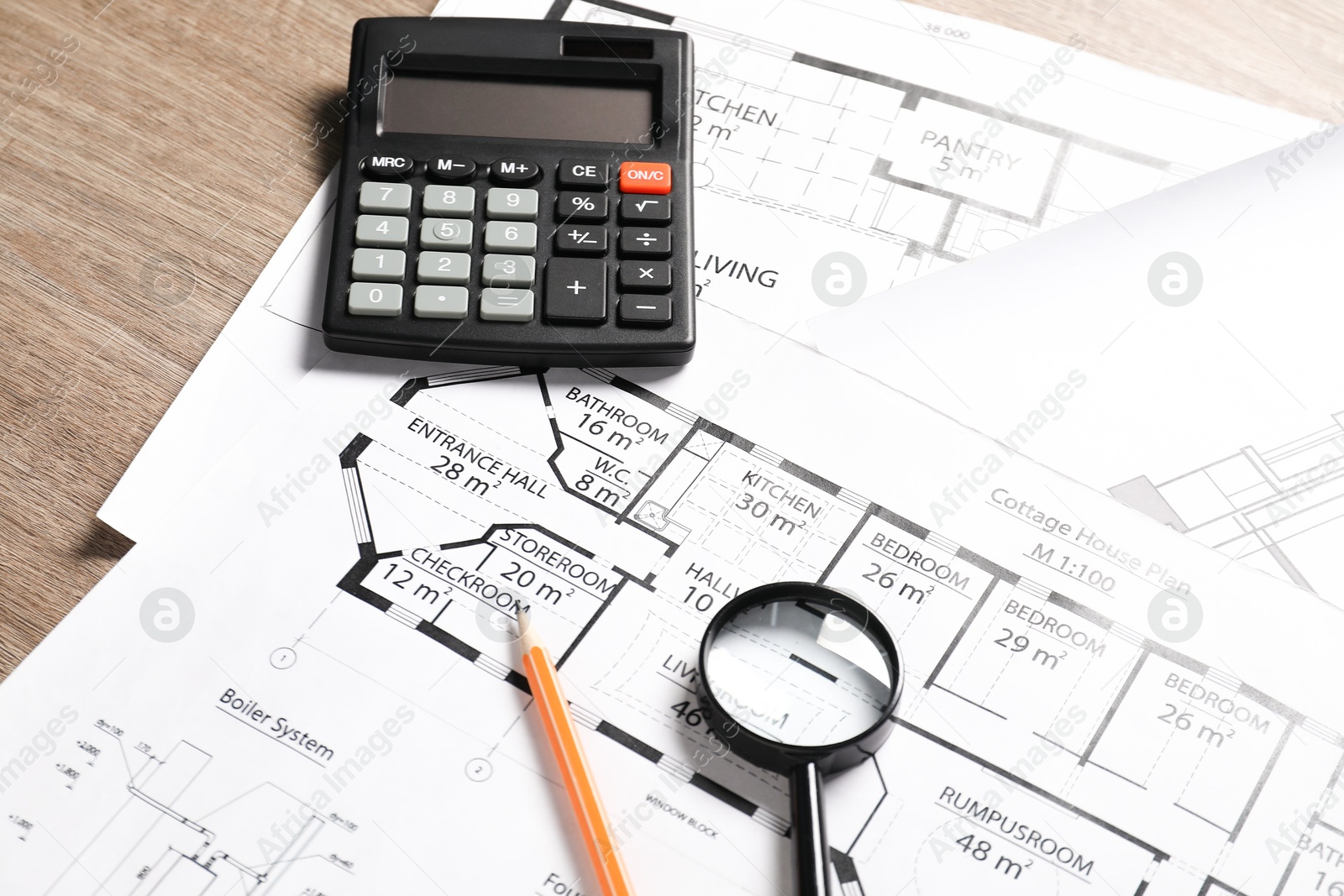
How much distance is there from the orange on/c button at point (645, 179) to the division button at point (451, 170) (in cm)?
9

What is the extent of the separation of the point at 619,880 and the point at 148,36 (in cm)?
59

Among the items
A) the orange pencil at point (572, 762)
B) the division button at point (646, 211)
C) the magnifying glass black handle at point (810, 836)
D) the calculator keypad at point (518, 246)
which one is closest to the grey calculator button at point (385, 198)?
the calculator keypad at point (518, 246)

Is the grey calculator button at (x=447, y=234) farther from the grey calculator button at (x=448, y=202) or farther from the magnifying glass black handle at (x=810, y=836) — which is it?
the magnifying glass black handle at (x=810, y=836)

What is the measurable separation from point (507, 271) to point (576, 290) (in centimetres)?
4

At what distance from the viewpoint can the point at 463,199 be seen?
0.57 meters

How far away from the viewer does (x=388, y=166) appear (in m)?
0.57

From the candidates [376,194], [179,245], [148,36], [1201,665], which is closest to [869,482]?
[1201,665]

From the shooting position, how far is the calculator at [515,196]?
1.80 feet

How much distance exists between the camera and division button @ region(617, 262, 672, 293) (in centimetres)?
56

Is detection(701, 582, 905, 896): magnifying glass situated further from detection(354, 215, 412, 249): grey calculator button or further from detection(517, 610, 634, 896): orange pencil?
detection(354, 215, 412, 249): grey calculator button

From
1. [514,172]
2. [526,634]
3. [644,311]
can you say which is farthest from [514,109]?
[526,634]

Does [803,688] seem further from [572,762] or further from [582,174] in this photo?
[582,174]

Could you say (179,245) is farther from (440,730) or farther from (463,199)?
(440,730)

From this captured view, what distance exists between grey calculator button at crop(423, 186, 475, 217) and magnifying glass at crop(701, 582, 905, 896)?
0.88ft
